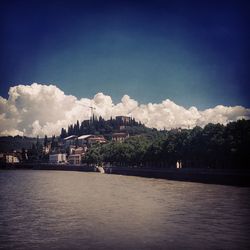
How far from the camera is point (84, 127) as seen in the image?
78.8m

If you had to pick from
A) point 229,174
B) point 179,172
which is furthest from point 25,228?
point 179,172

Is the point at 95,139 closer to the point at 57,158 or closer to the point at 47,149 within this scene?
the point at 57,158

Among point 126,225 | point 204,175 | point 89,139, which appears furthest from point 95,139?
point 126,225

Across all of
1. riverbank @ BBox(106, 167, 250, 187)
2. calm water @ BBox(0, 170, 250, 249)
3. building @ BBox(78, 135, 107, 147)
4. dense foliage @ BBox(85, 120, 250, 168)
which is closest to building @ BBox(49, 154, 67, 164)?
building @ BBox(78, 135, 107, 147)

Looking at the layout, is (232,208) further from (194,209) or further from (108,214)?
(108,214)

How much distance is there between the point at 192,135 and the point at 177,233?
21425mm

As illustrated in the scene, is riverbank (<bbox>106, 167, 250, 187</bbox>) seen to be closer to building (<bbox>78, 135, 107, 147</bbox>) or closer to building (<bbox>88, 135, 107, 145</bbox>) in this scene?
building (<bbox>88, 135, 107, 145</bbox>)

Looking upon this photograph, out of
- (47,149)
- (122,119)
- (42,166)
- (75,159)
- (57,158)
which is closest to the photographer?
(42,166)

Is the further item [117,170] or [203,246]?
[117,170]

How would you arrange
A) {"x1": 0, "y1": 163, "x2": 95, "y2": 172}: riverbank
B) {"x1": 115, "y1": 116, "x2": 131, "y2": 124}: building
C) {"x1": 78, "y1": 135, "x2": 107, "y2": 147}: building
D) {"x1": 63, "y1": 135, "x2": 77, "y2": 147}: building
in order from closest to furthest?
{"x1": 0, "y1": 163, "x2": 95, "y2": 172}: riverbank
{"x1": 78, "y1": 135, "x2": 107, "y2": 147}: building
{"x1": 63, "y1": 135, "x2": 77, "y2": 147}: building
{"x1": 115, "y1": 116, "x2": 131, "y2": 124}: building

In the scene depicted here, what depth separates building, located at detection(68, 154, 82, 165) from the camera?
68037 millimetres

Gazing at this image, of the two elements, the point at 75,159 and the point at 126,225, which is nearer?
the point at 126,225

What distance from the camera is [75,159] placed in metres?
69.2

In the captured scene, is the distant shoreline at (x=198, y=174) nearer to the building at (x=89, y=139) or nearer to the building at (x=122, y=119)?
the building at (x=89, y=139)
